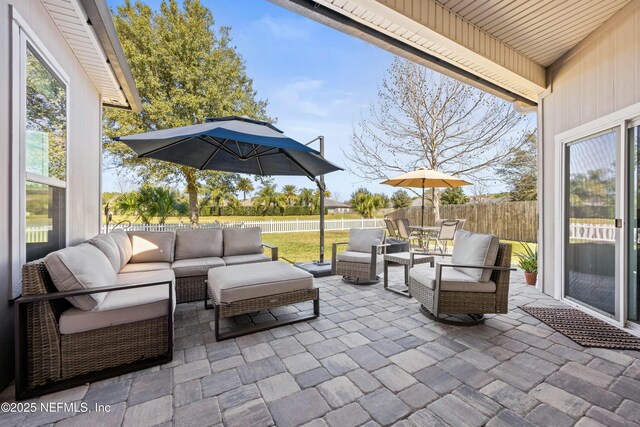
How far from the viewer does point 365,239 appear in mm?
4930

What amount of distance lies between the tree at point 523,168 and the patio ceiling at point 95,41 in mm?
10598

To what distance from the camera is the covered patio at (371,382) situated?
1693mm

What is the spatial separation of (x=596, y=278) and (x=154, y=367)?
496cm

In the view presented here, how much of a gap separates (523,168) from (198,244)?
11640 mm

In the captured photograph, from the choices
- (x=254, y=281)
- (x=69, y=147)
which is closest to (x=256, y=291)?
(x=254, y=281)

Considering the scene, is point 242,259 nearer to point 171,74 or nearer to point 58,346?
point 58,346

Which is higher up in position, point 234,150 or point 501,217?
point 234,150

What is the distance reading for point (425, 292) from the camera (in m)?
3.23

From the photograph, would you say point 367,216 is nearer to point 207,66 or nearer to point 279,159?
point 207,66

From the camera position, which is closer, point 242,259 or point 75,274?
point 75,274

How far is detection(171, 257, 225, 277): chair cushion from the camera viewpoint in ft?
11.8

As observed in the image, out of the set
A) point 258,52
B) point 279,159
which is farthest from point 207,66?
point 279,159

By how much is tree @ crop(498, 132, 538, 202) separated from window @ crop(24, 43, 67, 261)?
11.0 m

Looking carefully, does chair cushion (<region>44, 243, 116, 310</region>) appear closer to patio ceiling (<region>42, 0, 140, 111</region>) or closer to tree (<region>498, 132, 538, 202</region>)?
patio ceiling (<region>42, 0, 140, 111</region>)
